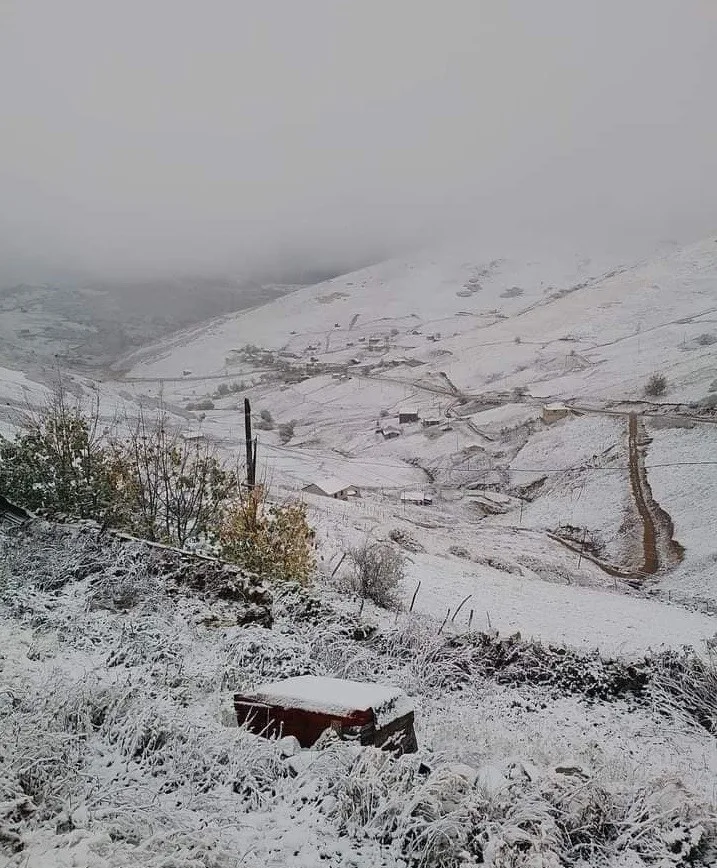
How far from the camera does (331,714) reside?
4035 mm

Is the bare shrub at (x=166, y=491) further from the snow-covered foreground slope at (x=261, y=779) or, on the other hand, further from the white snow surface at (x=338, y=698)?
the white snow surface at (x=338, y=698)

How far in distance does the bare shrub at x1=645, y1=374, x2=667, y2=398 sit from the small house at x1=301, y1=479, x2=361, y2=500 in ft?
131

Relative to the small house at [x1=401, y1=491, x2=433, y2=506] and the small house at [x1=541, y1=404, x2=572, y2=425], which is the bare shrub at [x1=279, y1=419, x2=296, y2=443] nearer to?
the small house at [x1=401, y1=491, x2=433, y2=506]

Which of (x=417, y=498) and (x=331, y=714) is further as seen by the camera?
(x=417, y=498)

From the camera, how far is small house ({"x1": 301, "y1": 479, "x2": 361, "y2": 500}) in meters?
44.6

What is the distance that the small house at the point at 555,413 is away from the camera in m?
66.1

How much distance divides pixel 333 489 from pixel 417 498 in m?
8.00

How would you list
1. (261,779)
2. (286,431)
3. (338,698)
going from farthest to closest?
1. (286,431)
2. (338,698)
3. (261,779)

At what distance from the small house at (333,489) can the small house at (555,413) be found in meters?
28.5

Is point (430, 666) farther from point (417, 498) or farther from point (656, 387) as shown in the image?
Answer: point (656, 387)

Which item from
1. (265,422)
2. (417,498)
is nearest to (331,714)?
(417,498)

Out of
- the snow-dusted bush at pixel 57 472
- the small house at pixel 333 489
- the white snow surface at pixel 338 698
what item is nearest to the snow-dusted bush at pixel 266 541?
the snow-dusted bush at pixel 57 472

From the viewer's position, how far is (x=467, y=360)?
112000mm

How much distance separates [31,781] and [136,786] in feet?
1.79
